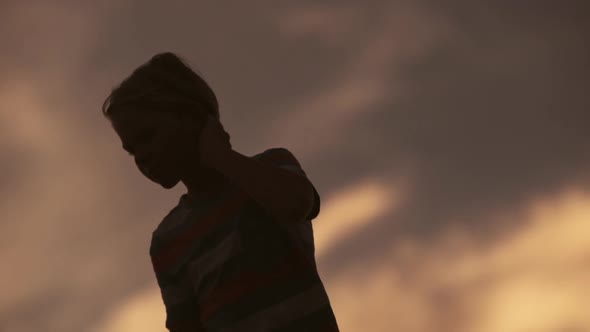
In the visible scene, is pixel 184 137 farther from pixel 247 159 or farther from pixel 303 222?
pixel 303 222

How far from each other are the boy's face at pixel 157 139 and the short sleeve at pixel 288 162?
16.2 inches

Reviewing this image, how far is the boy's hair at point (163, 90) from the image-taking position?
9.87ft

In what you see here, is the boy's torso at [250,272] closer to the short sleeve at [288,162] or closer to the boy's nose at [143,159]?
the short sleeve at [288,162]

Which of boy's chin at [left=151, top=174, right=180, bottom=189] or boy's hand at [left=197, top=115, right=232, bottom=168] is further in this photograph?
boy's chin at [left=151, top=174, right=180, bottom=189]

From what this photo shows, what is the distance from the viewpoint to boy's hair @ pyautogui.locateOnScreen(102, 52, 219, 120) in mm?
3010

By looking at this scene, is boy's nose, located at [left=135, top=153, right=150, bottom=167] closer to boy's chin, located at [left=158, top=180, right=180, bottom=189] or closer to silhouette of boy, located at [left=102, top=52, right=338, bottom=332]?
silhouette of boy, located at [left=102, top=52, right=338, bottom=332]

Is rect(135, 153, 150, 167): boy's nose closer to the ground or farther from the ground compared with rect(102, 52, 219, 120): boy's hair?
closer to the ground

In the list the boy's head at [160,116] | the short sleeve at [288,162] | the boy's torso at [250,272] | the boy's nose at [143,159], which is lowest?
the boy's torso at [250,272]

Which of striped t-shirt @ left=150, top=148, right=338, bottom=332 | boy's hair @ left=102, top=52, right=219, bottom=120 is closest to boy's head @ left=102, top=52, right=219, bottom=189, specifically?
boy's hair @ left=102, top=52, right=219, bottom=120

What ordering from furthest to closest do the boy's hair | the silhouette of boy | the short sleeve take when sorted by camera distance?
the boy's hair
the short sleeve
the silhouette of boy

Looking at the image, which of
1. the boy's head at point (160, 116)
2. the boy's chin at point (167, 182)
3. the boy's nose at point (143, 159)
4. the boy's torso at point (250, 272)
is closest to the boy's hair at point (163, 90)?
the boy's head at point (160, 116)

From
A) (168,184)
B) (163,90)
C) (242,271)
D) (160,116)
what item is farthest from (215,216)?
(163,90)

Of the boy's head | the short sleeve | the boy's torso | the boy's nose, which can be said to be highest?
the boy's head

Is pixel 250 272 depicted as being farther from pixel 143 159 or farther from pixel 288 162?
pixel 143 159
